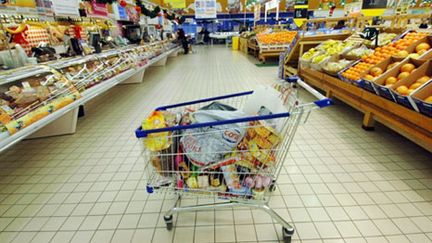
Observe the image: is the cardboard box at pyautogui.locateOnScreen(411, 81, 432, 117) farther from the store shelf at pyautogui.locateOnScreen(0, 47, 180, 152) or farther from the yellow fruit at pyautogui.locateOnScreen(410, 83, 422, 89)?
the store shelf at pyautogui.locateOnScreen(0, 47, 180, 152)

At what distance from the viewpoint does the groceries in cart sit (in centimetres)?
141

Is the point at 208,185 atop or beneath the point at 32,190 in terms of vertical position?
atop

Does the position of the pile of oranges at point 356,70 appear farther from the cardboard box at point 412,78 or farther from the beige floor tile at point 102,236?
the beige floor tile at point 102,236

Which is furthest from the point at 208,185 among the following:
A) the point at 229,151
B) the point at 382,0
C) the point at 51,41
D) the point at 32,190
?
the point at 382,0

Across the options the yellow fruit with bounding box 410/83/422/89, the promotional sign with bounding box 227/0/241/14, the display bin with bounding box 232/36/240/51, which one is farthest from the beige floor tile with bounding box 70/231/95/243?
the promotional sign with bounding box 227/0/241/14

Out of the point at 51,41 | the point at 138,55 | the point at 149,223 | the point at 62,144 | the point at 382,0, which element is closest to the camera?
the point at 149,223

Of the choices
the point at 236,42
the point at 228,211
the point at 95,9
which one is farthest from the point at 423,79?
the point at 236,42

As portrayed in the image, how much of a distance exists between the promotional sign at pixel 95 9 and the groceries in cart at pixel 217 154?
480cm

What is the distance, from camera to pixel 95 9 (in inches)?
208

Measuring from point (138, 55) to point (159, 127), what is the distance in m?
5.32

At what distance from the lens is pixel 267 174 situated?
146 centimetres

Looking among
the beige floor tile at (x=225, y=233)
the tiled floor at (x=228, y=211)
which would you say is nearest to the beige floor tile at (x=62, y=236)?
the tiled floor at (x=228, y=211)

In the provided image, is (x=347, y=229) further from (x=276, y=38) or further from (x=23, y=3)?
(x=276, y=38)

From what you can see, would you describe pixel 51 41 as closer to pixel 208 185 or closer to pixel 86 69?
pixel 86 69
